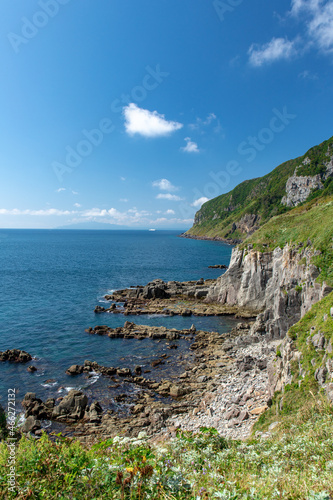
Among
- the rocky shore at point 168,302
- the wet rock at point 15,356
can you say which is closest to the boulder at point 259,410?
the wet rock at point 15,356

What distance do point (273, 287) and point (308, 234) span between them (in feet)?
40.1

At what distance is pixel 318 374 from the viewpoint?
15.6 meters

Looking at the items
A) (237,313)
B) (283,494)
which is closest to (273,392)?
(283,494)

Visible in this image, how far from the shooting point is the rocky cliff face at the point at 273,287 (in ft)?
113

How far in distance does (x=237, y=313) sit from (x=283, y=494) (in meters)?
46.8

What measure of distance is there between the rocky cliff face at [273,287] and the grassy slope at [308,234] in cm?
122

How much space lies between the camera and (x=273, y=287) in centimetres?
4962

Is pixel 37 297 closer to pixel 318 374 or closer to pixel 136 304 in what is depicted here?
pixel 136 304

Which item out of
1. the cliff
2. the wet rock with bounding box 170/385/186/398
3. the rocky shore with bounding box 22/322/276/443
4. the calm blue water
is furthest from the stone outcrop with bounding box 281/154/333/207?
the wet rock with bounding box 170/385/186/398

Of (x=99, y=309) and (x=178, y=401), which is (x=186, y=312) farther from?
(x=178, y=401)

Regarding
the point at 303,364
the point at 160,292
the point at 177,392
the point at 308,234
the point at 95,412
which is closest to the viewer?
the point at 303,364

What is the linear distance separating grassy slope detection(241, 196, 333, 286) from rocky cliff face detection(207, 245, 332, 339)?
4.00ft

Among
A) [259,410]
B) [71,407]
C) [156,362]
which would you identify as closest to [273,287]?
[156,362]

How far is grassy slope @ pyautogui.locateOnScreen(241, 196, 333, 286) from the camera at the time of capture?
31.4 m
